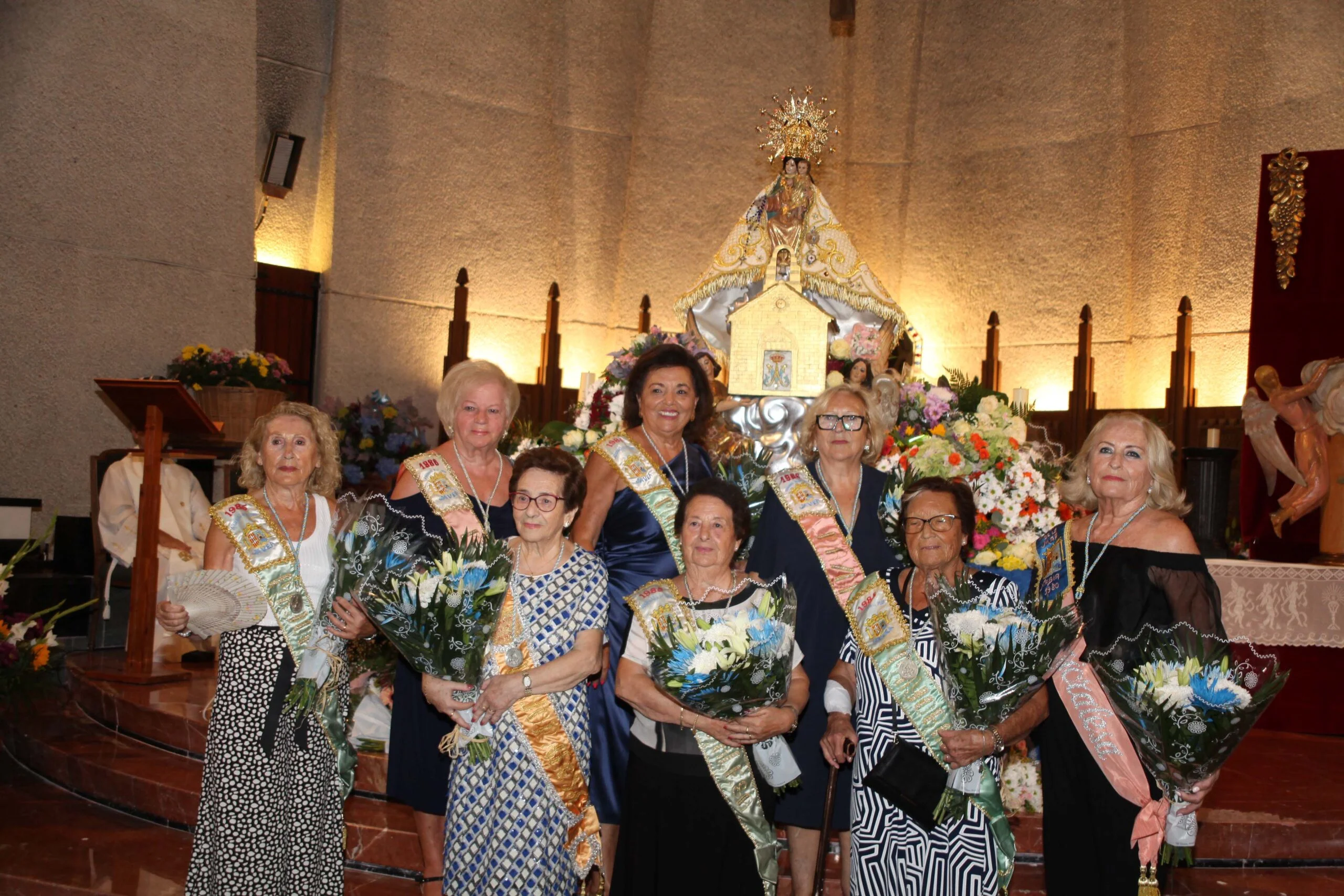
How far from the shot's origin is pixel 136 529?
6992 millimetres

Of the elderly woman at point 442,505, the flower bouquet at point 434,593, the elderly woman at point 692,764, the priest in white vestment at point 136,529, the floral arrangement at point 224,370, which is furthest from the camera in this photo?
the floral arrangement at point 224,370

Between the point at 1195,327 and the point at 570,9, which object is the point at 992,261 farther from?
the point at 570,9

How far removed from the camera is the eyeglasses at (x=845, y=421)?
3.43 m

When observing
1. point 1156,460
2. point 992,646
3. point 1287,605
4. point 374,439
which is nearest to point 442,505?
point 992,646

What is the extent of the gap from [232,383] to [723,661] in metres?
6.33

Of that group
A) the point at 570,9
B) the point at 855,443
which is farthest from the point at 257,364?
the point at 855,443

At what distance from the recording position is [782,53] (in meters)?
11.1

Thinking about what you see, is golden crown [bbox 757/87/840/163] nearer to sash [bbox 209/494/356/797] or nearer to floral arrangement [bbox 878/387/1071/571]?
floral arrangement [bbox 878/387/1071/571]

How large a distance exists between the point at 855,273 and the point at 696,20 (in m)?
A: 5.75

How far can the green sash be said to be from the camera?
2.66 meters

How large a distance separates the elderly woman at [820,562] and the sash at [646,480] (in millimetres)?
263

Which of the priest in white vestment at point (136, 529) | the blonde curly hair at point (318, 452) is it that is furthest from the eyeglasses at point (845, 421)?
the priest in white vestment at point (136, 529)

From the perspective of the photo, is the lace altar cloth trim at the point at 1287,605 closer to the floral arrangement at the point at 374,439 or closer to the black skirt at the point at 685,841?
the black skirt at the point at 685,841

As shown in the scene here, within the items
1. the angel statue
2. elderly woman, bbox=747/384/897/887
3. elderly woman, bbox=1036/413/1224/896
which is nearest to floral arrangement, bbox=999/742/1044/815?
elderly woman, bbox=747/384/897/887
